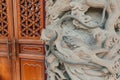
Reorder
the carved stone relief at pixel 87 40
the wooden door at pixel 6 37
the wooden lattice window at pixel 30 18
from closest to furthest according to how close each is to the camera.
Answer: the carved stone relief at pixel 87 40 < the wooden lattice window at pixel 30 18 < the wooden door at pixel 6 37

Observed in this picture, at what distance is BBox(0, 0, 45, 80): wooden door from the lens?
6.07 feet

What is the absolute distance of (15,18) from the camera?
1.92 m

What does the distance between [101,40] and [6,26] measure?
986mm

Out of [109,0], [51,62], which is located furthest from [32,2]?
[109,0]

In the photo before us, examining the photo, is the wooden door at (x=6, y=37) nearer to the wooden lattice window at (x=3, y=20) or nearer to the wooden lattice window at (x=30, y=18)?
the wooden lattice window at (x=3, y=20)

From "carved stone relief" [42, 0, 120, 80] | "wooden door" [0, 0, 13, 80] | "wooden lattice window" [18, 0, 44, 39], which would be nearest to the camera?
"carved stone relief" [42, 0, 120, 80]

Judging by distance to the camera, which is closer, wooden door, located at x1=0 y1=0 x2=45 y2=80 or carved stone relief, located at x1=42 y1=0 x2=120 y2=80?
carved stone relief, located at x1=42 y1=0 x2=120 y2=80

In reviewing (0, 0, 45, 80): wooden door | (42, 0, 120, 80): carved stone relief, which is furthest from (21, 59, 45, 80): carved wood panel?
(42, 0, 120, 80): carved stone relief

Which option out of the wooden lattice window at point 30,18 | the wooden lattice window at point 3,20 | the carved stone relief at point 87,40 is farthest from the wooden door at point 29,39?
the carved stone relief at point 87,40

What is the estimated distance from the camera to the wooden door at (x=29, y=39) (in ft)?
6.04

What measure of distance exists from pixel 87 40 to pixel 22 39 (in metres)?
0.73

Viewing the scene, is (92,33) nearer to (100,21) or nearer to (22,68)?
(100,21)

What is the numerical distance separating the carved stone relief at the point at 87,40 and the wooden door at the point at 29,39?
0.41 metres

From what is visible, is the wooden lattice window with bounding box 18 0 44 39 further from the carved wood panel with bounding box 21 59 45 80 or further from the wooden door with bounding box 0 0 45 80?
the carved wood panel with bounding box 21 59 45 80
